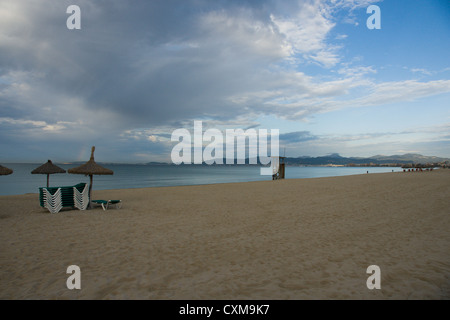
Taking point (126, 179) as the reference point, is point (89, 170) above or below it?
above

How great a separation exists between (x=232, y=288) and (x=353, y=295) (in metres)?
1.54

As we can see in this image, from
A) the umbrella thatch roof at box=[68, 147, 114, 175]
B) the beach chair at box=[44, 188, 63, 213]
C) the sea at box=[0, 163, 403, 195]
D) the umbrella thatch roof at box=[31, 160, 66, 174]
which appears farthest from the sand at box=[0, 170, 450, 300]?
the sea at box=[0, 163, 403, 195]

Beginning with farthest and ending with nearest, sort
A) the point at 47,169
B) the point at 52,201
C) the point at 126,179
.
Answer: the point at 126,179
the point at 47,169
the point at 52,201

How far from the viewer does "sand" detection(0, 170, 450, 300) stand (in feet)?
10.6

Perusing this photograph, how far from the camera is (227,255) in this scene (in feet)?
14.9

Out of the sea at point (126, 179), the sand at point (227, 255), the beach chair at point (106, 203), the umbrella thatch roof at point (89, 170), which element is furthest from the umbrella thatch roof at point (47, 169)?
the sea at point (126, 179)

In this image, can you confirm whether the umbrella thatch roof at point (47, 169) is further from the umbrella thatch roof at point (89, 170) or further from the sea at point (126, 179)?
the sea at point (126, 179)

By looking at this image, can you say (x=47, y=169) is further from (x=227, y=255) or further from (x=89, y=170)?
(x=227, y=255)

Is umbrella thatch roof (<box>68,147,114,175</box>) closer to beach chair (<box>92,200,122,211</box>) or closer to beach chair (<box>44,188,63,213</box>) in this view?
beach chair (<box>44,188,63,213</box>)

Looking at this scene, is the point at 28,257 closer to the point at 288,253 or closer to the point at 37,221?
the point at 37,221

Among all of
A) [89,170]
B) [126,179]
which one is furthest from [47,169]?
[126,179]

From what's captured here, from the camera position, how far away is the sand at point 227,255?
3246mm

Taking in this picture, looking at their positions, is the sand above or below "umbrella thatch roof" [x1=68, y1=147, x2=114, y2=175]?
below
